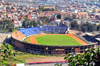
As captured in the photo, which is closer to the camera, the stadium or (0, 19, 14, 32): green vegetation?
the stadium

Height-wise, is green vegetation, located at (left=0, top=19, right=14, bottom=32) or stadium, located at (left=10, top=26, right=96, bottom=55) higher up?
green vegetation, located at (left=0, top=19, right=14, bottom=32)

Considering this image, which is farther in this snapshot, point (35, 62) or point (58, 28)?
point (58, 28)

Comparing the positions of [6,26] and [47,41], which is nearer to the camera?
[47,41]

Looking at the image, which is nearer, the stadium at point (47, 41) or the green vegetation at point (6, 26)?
the stadium at point (47, 41)

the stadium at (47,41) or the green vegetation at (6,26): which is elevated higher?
the green vegetation at (6,26)

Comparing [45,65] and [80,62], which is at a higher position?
[80,62]

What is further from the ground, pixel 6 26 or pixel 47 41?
pixel 6 26

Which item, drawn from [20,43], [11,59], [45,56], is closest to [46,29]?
[20,43]

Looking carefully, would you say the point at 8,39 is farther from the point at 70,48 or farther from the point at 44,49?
the point at 70,48
